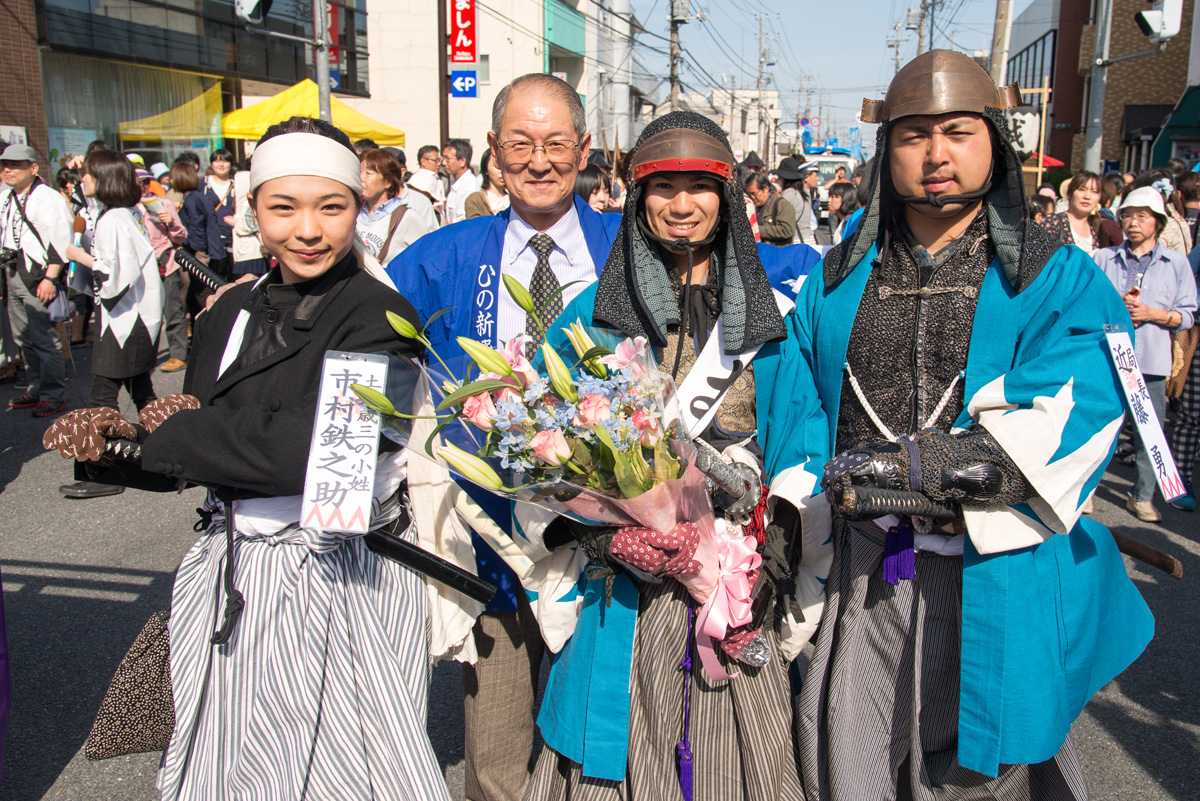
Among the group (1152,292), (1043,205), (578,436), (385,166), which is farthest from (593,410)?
(1043,205)

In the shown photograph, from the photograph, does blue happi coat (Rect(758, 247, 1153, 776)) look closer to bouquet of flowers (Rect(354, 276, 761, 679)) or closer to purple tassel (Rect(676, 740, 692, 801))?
bouquet of flowers (Rect(354, 276, 761, 679))

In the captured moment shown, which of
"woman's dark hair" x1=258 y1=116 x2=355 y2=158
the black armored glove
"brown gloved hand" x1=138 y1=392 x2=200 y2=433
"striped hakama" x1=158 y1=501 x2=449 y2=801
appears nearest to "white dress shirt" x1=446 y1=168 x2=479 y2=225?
"woman's dark hair" x1=258 y1=116 x2=355 y2=158

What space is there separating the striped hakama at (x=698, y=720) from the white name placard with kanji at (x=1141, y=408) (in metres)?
1.02

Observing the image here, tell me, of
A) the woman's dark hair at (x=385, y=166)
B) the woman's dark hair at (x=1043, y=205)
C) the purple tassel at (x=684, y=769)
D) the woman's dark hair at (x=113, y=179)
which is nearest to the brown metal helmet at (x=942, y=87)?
the purple tassel at (x=684, y=769)

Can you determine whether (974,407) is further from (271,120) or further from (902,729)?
(271,120)

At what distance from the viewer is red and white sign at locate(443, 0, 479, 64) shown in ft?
55.9

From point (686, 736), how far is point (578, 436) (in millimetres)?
909

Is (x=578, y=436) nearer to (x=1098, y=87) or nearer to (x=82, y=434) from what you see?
(x=82, y=434)

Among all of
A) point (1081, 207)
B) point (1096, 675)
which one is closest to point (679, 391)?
point (1096, 675)

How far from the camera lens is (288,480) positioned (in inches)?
74.2

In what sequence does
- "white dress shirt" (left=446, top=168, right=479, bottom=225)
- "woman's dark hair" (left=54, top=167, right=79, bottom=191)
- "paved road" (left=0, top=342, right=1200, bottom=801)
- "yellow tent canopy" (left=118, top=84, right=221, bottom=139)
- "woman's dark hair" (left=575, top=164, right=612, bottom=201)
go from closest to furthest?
"paved road" (left=0, top=342, right=1200, bottom=801), "woman's dark hair" (left=575, top=164, right=612, bottom=201), "white dress shirt" (left=446, top=168, right=479, bottom=225), "woman's dark hair" (left=54, top=167, right=79, bottom=191), "yellow tent canopy" (left=118, top=84, right=221, bottom=139)

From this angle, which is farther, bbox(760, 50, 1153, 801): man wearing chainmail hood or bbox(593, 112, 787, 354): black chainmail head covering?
bbox(593, 112, 787, 354): black chainmail head covering

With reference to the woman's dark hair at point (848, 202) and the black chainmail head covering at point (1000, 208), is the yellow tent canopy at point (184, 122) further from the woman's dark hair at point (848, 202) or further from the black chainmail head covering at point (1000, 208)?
the black chainmail head covering at point (1000, 208)

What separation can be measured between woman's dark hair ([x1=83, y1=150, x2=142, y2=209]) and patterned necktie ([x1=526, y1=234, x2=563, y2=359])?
4289 mm
